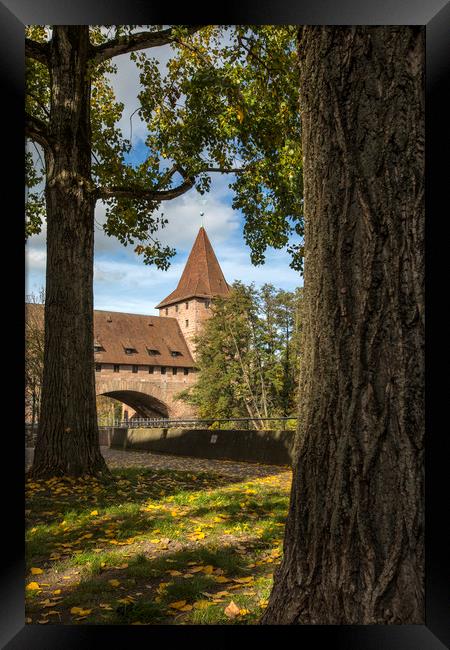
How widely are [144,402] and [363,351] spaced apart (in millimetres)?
55019

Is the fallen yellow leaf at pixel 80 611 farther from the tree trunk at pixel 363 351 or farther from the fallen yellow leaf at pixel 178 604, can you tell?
the tree trunk at pixel 363 351

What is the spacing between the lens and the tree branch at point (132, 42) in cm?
838

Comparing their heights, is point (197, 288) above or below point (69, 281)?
above

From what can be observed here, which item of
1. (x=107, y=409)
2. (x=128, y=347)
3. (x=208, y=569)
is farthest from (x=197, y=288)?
(x=208, y=569)

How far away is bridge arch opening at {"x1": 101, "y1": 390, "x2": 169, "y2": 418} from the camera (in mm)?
53406

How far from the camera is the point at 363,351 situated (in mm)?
2248

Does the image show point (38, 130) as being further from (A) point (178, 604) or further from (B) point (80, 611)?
(A) point (178, 604)

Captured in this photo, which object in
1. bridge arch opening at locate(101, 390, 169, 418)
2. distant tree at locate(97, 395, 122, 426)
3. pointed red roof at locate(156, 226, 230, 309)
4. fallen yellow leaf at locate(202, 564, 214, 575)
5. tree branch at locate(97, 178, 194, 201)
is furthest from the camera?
pointed red roof at locate(156, 226, 230, 309)

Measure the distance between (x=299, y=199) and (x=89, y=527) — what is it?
25.0ft

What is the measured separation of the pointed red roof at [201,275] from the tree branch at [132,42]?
50493 millimetres

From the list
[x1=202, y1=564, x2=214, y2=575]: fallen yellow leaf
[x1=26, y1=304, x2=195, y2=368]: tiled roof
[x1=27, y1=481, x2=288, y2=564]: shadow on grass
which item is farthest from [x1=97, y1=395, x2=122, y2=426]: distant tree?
[x1=202, y1=564, x2=214, y2=575]: fallen yellow leaf

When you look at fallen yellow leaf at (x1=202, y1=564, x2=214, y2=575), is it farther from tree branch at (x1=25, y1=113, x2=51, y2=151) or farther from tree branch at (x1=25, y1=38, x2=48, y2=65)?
tree branch at (x1=25, y1=38, x2=48, y2=65)

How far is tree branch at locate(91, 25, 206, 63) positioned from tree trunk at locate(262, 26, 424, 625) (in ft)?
22.8
